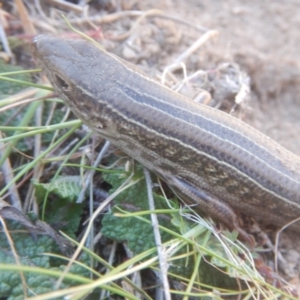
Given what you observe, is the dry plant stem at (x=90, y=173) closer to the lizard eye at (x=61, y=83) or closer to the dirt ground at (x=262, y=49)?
the lizard eye at (x=61, y=83)

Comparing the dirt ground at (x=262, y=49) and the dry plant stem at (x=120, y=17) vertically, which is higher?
the dry plant stem at (x=120, y=17)

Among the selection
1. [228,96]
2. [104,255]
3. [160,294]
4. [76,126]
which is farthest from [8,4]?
[160,294]

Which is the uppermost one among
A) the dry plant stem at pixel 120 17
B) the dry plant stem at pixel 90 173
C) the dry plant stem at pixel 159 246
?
the dry plant stem at pixel 120 17

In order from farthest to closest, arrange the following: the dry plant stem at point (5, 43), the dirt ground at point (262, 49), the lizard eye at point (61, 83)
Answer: the dirt ground at point (262, 49) → the dry plant stem at point (5, 43) → the lizard eye at point (61, 83)

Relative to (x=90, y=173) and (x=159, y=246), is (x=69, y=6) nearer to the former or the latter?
(x=90, y=173)

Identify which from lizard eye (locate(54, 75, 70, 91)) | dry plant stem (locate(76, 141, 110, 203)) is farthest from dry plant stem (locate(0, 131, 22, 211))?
lizard eye (locate(54, 75, 70, 91))

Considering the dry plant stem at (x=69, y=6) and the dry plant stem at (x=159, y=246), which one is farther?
the dry plant stem at (x=69, y=6)

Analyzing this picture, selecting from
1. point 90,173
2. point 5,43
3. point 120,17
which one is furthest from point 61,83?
point 120,17

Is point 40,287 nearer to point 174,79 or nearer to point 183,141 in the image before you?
point 183,141

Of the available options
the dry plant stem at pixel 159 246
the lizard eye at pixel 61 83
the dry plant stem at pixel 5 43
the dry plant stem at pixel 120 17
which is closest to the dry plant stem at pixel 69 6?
the dry plant stem at pixel 120 17
